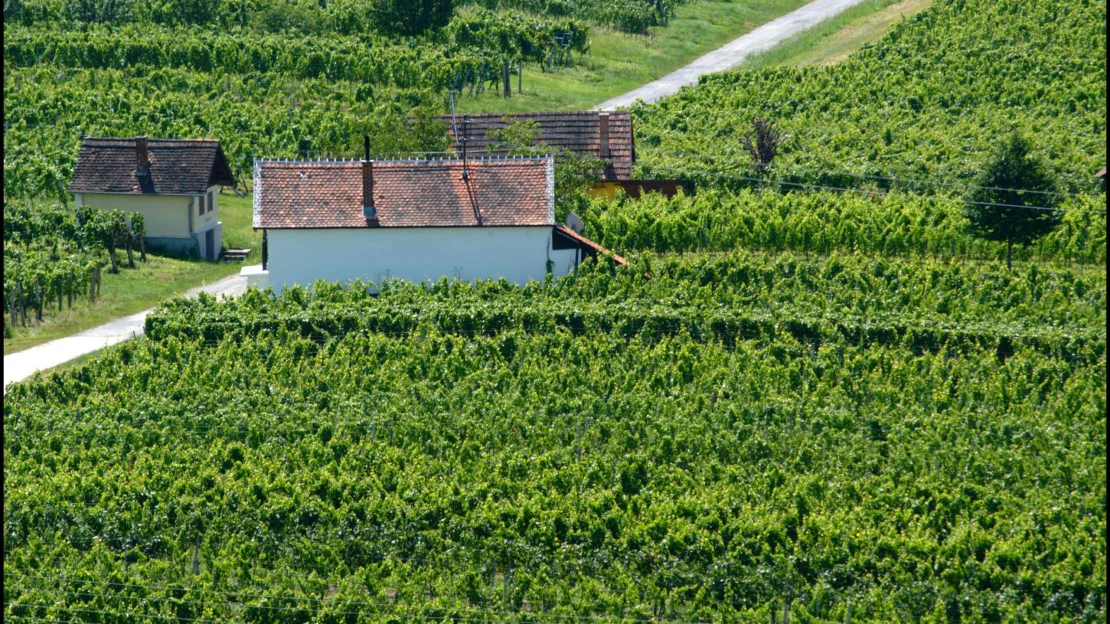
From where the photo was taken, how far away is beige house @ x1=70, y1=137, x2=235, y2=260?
55406 mm

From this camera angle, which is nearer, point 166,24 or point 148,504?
point 148,504

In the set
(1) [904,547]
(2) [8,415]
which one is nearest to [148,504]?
(2) [8,415]

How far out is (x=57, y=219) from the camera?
54.4 meters

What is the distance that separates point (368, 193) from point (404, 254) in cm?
222

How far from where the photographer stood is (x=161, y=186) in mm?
55469

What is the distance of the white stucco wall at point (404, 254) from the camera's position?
48031 mm

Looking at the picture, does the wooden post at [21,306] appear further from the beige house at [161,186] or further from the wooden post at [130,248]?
the beige house at [161,186]

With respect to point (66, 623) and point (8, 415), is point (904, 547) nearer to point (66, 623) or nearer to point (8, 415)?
point (66, 623)

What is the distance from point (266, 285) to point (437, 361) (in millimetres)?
11071

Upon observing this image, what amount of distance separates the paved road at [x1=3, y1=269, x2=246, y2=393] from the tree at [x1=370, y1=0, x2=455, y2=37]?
38.6 metres

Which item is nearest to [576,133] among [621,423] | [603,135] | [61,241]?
[603,135]

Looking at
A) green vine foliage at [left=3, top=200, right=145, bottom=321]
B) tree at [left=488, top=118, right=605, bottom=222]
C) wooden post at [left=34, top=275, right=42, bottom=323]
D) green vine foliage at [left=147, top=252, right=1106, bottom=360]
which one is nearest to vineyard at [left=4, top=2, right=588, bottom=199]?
tree at [left=488, top=118, right=605, bottom=222]

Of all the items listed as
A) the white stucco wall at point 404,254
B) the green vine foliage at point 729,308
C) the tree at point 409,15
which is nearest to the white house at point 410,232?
the white stucco wall at point 404,254

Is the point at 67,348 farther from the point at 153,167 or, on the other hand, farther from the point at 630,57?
the point at 630,57
